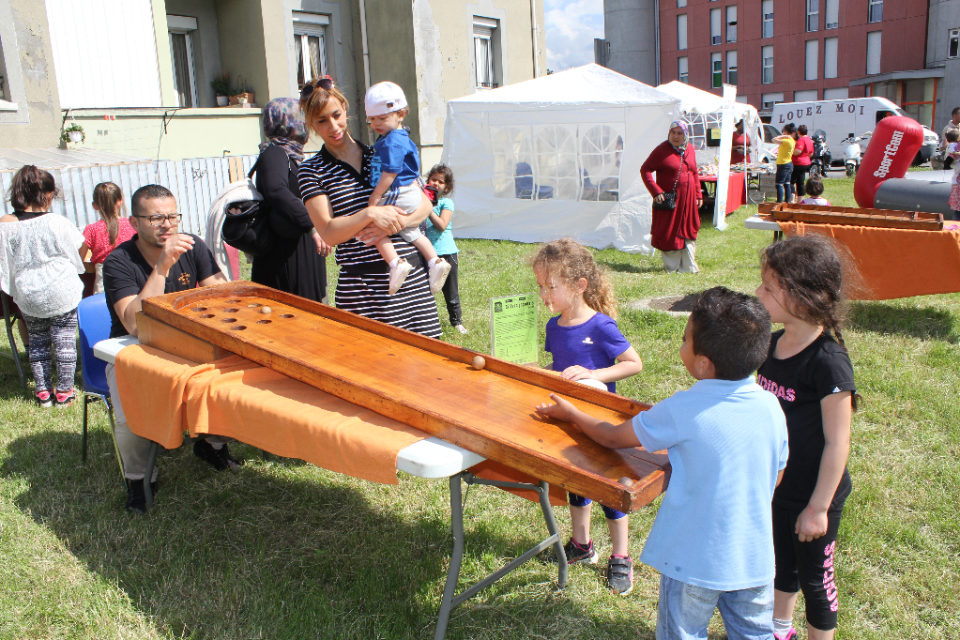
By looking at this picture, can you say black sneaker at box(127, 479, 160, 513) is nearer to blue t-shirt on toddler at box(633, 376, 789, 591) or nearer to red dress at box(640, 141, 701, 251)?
blue t-shirt on toddler at box(633, 376, 789, 591)

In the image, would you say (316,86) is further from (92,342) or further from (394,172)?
(92,342)

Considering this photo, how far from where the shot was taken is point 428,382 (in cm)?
227

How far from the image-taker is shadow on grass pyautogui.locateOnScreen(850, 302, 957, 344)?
5.73 meters

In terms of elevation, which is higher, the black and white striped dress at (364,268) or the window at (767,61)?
the window at (767,61)

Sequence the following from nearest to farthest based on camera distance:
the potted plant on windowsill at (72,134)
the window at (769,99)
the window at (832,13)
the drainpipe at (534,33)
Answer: the potted plant on windowsill at (72,134)
the drainpipe at (534,33)
the window at (832,13)
the window at (769,99)

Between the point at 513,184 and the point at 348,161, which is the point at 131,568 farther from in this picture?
the point at 513,184

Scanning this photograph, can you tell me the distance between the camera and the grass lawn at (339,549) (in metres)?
2.52

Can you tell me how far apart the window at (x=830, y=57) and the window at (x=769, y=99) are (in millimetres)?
2586

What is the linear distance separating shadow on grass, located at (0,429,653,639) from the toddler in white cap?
114 centimetres

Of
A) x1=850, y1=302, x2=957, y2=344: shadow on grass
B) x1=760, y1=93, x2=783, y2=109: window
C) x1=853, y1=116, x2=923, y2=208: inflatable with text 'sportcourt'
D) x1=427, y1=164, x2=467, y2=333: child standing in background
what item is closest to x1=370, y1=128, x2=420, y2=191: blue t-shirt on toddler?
x1=427, y1=164, x2=467, y2=333: child standing in background

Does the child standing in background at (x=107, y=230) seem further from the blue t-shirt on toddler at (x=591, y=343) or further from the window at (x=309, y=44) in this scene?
the window at (x=309, y=44)

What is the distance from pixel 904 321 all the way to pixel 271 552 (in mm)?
5609

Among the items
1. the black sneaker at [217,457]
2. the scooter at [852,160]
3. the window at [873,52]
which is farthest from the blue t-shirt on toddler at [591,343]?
the window at [873,52]

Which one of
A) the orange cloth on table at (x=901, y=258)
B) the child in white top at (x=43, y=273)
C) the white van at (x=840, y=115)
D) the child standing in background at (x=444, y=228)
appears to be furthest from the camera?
the white van at (x=840, y=115)
